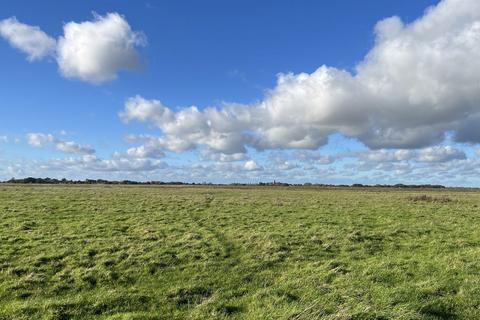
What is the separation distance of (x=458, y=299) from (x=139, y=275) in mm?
9261

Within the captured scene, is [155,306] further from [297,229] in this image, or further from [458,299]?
[297,229]

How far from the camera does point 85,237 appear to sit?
62.8ft

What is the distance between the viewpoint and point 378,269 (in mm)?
13375

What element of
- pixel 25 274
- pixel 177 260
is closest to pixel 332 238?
pixel 177 260

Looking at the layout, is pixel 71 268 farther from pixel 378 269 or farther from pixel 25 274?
pixel 378 269

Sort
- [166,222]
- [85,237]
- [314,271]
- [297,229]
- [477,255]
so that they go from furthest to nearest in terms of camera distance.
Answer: [166,222]
[297,229]
[85,237]
[477,255]
[314,271]

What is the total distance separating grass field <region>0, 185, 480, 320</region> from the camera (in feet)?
31.4

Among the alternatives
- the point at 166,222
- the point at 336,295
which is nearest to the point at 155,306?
the point at 336,295

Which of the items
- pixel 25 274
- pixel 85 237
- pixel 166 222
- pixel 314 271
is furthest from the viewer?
pixel 166 222

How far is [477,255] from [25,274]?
16.5 meters

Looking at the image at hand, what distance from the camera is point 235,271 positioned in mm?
A: 13188

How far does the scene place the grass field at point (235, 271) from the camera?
9562mm

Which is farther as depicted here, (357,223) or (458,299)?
(357,223)

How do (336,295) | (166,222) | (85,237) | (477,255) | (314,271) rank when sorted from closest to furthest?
(336,295)
(314,271)
(477,255)
(85,237)
(166,222)
